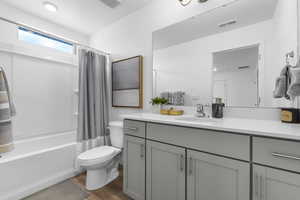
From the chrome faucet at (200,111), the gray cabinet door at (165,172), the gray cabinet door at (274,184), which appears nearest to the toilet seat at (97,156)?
the gray cabinet door at (165,172)

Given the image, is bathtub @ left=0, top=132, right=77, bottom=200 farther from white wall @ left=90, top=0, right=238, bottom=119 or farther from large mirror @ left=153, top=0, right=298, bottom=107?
large mirror @ left=153, top=0, right=298, bottom=107

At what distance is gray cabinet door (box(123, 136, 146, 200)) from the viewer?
1.38 metres

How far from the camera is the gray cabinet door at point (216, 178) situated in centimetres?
86

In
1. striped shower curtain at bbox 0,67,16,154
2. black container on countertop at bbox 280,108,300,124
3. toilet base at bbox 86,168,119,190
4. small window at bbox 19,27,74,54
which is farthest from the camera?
small window at bbox 19,27,74,54

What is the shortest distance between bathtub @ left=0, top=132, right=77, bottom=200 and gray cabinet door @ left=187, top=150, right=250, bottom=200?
1659 millimetres

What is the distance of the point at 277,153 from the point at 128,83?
1.91 metres

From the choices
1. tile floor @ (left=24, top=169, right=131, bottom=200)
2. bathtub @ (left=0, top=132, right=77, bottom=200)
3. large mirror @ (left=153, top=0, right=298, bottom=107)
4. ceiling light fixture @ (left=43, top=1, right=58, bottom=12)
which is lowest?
tile floor @ (left=24, top=169, right=131, bottom=200)

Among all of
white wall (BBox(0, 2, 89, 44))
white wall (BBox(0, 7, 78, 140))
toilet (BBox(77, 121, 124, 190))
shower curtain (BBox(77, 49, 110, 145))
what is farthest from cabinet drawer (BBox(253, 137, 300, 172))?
white wall (BBox(0, 2, 89, 44))

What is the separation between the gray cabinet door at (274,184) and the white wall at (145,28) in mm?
1443

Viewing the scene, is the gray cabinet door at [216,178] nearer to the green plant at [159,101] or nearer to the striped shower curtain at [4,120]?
the green plant at [159,101]

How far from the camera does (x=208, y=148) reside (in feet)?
3.22

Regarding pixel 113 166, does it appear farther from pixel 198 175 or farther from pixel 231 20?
pixel 231 20

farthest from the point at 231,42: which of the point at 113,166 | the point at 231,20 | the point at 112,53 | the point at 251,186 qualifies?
the point at 113,166

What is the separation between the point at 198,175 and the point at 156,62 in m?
1.44
